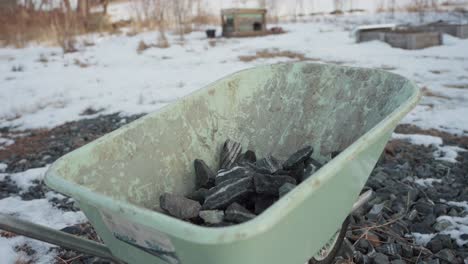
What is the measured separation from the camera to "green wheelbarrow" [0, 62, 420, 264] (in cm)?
107

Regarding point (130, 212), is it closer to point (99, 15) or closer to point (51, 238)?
point (51, 238)

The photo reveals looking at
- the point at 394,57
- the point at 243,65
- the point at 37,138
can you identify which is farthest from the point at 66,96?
the point at 394,57

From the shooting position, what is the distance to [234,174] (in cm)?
192

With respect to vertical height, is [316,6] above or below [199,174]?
above

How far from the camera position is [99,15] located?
1476 cm

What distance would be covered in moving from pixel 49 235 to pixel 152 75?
6.24 m

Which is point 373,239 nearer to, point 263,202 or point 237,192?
point 263,202

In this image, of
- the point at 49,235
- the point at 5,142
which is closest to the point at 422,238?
the point at 49,235

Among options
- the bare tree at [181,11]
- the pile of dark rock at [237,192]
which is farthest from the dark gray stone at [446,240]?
the bare tree at [181,11]

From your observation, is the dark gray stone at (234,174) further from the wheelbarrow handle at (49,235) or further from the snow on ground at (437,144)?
the snow on ground at (437,144)

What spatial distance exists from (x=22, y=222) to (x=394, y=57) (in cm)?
708

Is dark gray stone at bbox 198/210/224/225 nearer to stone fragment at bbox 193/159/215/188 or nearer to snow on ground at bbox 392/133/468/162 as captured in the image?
stone fragment at bbox 193/159/215/188

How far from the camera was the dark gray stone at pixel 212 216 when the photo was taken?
1565 millimetres

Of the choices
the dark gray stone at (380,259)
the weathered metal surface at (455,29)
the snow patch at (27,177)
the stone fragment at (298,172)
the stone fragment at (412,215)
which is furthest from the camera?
the weathered metal surface at (455,29)
